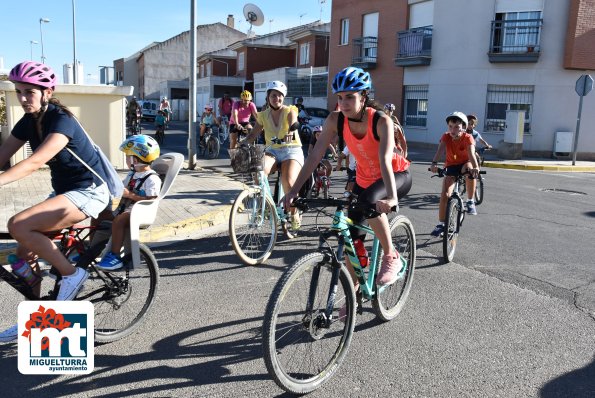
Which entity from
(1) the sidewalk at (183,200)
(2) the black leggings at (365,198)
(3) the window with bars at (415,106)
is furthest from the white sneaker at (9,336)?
(3) the window with bars at (415,106)

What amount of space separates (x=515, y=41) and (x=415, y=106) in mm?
5757

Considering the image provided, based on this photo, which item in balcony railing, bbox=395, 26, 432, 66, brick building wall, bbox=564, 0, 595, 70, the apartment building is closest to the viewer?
brick building wall, bbox=564, 0, 595, 70

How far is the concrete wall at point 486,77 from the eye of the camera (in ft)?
70.7

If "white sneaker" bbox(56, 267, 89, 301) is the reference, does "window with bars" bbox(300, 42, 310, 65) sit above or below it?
above

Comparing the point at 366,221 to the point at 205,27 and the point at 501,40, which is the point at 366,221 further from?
the point at 205,27

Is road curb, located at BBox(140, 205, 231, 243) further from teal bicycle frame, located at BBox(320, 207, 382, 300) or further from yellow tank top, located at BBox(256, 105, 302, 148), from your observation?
teal bicycle frame, located at BBox(320, 207, 382, 300)

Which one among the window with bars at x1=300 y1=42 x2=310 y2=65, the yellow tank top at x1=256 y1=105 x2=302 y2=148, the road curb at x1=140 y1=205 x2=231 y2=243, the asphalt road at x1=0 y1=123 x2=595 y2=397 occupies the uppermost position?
the window with bars at x1=300 y1=42 x2=310 y2=65

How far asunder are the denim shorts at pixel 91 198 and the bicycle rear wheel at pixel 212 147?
14318mm

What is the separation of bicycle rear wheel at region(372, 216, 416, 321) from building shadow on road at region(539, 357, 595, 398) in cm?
127

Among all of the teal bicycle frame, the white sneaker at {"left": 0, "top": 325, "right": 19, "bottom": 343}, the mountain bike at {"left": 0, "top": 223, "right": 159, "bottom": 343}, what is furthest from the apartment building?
the white sneaker at {"left": 0, "top": 325, "right": 19, "bottom": 343}

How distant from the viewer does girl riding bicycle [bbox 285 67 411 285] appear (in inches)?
142

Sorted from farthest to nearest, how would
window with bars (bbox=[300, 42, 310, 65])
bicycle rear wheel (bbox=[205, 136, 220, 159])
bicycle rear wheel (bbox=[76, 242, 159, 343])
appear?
window with bars (bbox=[300, 42, 310, 65])
bicycle rear wheel (bbox=[205, 136, 220, 159])
bicycle rear wheel (bbox=[76, 242, 159, 343])
